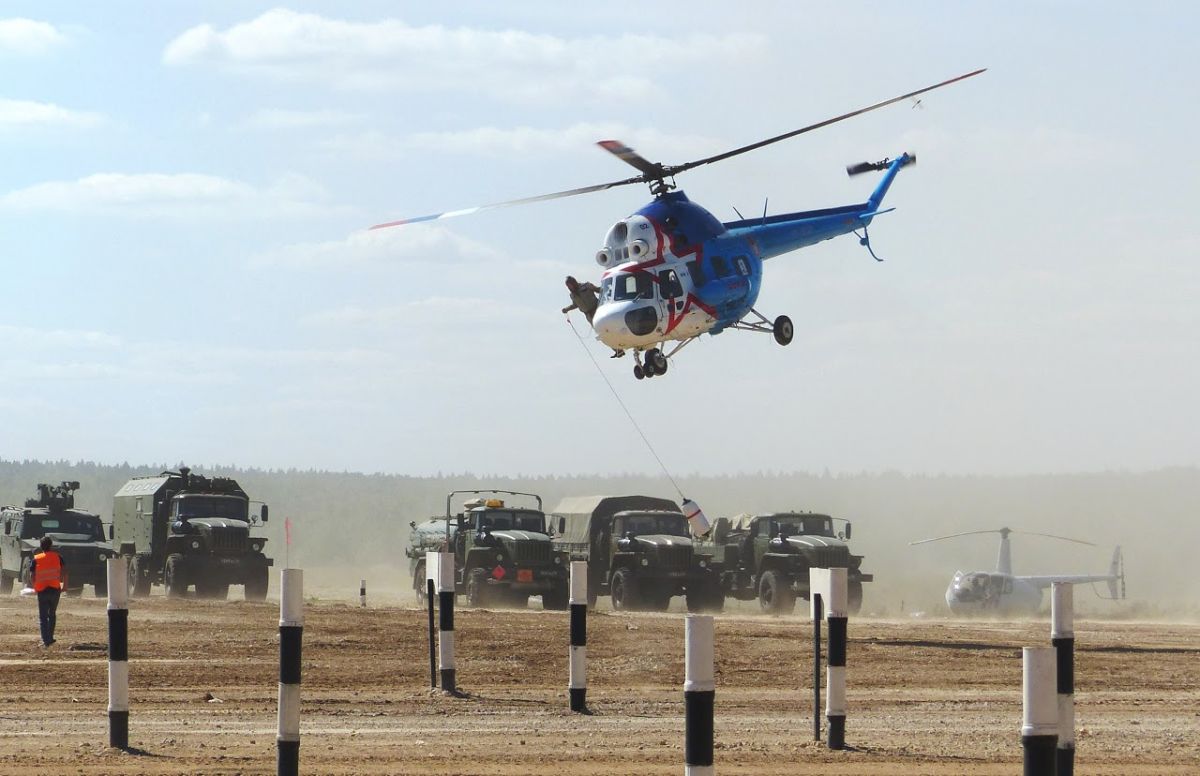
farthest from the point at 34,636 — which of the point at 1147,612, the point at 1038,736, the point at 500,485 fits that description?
the point at 500,485

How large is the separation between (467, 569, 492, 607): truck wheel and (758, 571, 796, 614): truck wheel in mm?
5398

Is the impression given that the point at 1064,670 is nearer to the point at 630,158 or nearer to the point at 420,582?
the point at 630,158

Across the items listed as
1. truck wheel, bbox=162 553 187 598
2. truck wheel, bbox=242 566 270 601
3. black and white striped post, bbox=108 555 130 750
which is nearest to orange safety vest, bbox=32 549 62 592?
black and white striped post, bbox=108 555 130 750

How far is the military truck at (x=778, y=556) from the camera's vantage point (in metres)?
36.9

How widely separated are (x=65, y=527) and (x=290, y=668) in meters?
34.0

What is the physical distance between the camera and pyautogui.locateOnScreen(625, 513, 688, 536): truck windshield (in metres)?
38.0

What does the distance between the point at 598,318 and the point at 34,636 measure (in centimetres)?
1127

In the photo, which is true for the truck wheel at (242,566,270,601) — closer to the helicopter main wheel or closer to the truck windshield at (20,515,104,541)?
the truck windshield at (20,515,104,541)

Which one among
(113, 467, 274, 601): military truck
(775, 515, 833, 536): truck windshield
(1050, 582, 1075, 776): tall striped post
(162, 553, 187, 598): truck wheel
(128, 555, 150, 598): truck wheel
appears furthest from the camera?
(128, 555, 150, 598): truck wheel

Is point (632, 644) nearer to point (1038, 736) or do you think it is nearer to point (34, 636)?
point (34, 636)

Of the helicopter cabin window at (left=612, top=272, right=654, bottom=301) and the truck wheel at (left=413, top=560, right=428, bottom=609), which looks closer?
the helicopter cabin window at (left=612, top=272, right=654, bottom=301)

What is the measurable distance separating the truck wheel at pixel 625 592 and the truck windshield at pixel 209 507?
8.59 meters

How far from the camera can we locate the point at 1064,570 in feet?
307

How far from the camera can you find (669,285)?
1220 inches
